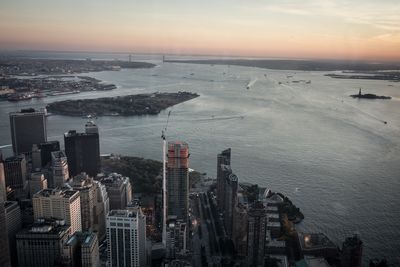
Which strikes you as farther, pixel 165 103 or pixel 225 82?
pixel 225 82

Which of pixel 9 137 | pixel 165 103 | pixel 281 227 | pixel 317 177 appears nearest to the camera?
pixel 281 227

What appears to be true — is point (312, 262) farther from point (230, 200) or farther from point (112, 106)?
point (112, 106)

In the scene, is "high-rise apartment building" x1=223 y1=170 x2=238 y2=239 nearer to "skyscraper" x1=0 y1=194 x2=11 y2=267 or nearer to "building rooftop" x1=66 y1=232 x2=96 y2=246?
"building rooftop" x1=66 y1=232 x2=96 y2=246

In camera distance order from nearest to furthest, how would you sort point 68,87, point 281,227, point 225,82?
point 281,227 < point 68,87 < point 225,82

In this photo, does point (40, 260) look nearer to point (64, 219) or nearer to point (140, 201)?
point (64, 219)

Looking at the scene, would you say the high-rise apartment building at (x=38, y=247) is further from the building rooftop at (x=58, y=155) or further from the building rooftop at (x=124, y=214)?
the building rooftop at (x=58, y=155)

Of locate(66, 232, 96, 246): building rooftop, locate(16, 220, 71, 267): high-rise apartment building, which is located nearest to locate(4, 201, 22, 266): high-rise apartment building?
locate(16, 220, 71, 267): high-rise apartment building

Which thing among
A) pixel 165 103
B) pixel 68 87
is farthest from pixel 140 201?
pixel 68 87
